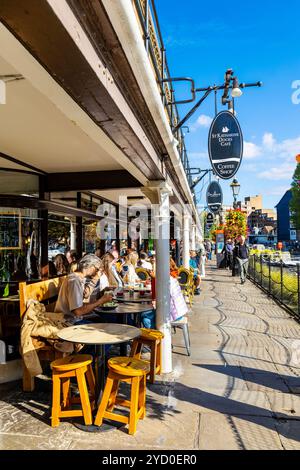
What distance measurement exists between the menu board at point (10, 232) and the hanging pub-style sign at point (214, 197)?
9.23 metres

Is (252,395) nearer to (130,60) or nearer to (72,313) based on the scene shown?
(72,313)

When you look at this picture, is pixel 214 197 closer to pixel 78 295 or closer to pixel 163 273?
pixel 163 273

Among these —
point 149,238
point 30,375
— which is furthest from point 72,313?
point 149,238

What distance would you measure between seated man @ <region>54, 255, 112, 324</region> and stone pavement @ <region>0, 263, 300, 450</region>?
0.89 m

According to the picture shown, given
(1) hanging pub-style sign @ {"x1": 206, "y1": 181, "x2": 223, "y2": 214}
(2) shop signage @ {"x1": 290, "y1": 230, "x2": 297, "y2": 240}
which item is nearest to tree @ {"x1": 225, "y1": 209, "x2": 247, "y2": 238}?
(1) hanging pub-style sign @ {"x1": 206, "y1": 181, "x2": 223, "y2": 214}

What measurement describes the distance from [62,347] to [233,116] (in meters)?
4.11

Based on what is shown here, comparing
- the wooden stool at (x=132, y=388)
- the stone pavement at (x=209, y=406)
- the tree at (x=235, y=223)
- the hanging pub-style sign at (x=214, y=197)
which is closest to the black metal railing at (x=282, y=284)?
the stone pavement at (x=209, y=406)

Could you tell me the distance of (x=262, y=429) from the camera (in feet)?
10.3

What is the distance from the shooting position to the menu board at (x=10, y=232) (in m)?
6.76

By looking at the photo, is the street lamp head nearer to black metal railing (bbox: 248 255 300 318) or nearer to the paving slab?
the paving slab

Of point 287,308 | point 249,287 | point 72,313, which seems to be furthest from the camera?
point 249,287

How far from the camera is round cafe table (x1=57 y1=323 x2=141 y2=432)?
308 cm

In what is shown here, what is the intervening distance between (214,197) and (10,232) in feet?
32.2

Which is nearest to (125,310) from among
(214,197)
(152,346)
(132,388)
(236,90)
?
(152,346)
